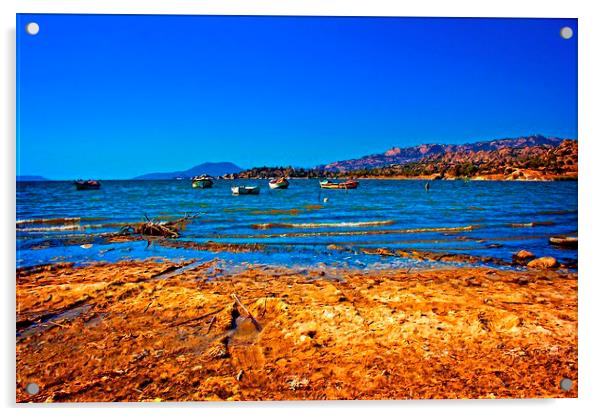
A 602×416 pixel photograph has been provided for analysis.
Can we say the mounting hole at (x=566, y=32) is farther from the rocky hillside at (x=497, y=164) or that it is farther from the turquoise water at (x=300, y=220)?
the turquoise water at (x=300, y=220)

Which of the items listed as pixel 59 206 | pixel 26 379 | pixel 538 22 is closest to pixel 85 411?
pixel 26 379

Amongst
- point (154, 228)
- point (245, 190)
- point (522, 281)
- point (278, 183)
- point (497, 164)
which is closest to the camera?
point (522, 281)

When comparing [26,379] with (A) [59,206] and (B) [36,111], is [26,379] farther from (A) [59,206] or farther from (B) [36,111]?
(A) [59,206]

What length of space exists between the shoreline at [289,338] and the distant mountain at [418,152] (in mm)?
1139

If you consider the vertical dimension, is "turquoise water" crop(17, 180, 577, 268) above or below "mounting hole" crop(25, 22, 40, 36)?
below

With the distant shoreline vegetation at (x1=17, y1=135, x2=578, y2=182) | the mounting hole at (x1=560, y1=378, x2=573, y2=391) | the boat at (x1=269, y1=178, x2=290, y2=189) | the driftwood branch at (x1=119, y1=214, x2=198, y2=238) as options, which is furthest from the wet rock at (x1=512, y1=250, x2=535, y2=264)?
the driftwood branch at (x1=119, y1=214, x2=198, y2=238)

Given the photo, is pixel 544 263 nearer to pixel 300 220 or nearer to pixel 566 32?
pixel 566 32

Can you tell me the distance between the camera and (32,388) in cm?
258

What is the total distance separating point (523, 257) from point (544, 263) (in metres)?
0.37

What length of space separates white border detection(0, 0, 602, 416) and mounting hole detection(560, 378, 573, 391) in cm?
14

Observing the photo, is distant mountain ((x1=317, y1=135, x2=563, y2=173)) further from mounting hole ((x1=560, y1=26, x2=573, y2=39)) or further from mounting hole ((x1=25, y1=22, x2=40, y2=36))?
mounting hole ((x1=25, y1=22, x2=40, y2=36))

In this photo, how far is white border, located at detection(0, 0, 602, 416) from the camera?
111 inches

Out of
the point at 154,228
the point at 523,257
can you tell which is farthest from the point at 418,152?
the point at 154,228

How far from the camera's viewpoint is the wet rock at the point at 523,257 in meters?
3.85
